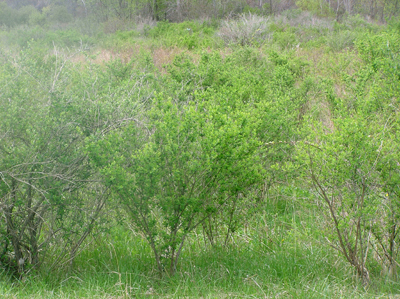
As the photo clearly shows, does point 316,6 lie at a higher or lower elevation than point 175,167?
higher

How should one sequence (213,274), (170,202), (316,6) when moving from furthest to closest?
1. (316,6)
2. (213,274)
3. (170,202)

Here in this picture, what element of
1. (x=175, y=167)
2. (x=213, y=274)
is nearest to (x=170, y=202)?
(x=175, y=167)

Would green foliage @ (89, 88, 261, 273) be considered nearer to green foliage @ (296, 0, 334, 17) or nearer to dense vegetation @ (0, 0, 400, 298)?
dense vegetation @ (0, 0, 400, 298)

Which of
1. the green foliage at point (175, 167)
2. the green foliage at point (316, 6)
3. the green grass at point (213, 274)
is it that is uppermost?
the green foliage at point (316, 6)

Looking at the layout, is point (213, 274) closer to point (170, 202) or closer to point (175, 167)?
point (170, 202)

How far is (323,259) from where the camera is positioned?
11.8 feet

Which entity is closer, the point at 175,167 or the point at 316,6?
the point at 175,167

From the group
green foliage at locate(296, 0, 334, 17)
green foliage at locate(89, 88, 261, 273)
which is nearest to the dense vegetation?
green foliage at locate(89, 88, 261, 273)

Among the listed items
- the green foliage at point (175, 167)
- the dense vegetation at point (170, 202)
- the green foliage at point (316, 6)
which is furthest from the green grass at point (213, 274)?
the green foliage at point (316, 6)

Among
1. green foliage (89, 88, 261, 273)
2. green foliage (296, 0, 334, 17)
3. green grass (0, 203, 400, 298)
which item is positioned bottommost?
green grass (0, 203, 400, 298)

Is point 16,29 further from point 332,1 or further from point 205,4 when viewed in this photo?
point 332,1

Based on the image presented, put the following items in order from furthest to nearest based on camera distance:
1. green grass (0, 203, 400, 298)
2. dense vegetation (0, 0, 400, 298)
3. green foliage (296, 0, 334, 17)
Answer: green foliage (296, 0, 334, 17), dense vegetation (0, 0, 400, 298), green grass (0, 203, 400, 298)

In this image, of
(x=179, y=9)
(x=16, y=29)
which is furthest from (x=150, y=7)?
(x=16, y=29)

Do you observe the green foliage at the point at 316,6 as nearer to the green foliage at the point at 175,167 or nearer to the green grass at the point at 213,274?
the green grass at the point at 213,274
